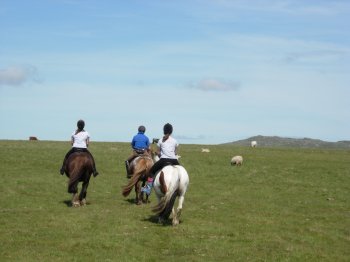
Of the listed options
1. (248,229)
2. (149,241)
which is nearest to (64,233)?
(149,241)

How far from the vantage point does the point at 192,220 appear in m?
21.3

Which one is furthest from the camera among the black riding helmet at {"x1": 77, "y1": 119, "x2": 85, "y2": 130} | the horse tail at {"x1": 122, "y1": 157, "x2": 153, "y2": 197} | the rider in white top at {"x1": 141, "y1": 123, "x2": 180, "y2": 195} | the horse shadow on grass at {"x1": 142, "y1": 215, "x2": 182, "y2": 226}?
the horse tail at {"x1": 122, "y1": 157, "x2": 153, "y2": 197}

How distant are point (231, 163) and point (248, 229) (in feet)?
82.6

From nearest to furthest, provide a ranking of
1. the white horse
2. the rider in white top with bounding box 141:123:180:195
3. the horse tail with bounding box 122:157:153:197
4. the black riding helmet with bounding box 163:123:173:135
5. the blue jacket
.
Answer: the white horse
the rider in white top with bounding box 141:123:180:195
the black riding helmet with bounding box 163:123:173:135
the horse tail with bounding box 122:157:153:197
the blue jacket

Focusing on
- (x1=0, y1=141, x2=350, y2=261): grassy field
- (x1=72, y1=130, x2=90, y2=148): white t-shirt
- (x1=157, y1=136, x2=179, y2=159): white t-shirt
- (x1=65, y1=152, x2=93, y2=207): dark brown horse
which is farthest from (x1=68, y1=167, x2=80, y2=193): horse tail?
(x1=157, y1=136, x2=179, y2=159): white t-shirt

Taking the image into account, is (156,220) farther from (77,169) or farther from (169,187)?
(77,169)

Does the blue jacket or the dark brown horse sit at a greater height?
the blue jacket

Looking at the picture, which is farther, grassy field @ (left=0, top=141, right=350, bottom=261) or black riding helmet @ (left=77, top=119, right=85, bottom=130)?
black riding helmet @ (left=77, top=119, right=85, bottom=130)

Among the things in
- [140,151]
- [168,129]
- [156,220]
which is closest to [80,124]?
[140,151]

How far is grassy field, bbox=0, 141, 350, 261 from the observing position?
639 inches

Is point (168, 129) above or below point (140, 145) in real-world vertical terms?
above

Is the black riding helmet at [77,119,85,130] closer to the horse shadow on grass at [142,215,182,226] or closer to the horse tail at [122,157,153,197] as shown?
the horse tail at [122,157,153,197]

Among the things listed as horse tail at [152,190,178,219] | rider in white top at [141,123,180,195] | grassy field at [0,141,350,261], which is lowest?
grassy field at [0,141,350,261]

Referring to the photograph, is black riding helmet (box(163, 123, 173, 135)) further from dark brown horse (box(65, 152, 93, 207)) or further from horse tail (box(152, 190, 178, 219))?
dark brown horse (box(65, 152, 93, 207))
